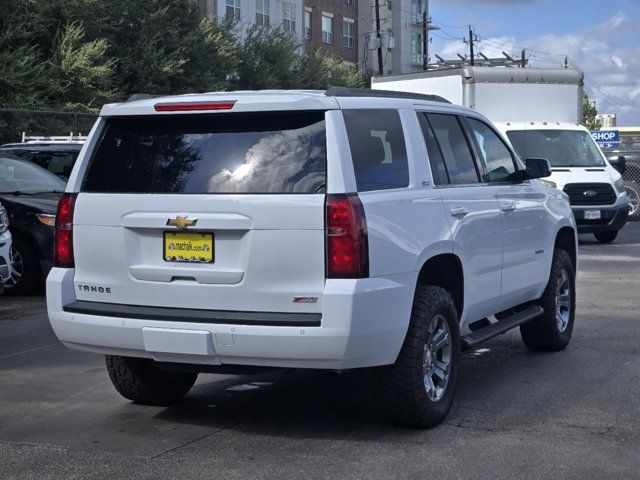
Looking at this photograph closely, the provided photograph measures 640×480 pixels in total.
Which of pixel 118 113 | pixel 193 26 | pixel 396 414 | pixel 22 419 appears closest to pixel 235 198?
pixel 118 113

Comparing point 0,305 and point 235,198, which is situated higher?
point 235,198

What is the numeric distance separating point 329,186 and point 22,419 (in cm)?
253

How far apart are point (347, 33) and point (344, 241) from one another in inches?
2259

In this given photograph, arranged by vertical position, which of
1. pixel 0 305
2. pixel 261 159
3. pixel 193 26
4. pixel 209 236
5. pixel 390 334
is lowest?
pixel 0 305

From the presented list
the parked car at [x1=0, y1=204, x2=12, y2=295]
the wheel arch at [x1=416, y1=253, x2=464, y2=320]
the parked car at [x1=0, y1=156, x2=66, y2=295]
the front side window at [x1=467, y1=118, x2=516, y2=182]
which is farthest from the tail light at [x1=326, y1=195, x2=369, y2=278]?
the parked car at [x1=0, y1=156, x2=66, y2=295]

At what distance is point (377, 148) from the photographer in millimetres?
6062

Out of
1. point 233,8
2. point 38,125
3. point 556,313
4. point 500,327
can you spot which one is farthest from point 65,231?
point 233,8

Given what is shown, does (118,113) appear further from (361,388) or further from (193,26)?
(193,26)

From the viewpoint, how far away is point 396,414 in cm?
604

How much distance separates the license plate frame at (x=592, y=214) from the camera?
1930 centimetres

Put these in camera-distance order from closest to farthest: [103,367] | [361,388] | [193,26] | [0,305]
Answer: [361,388], [103,367], [0,305], [193,26]

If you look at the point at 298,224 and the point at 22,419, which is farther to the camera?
the point at 22,419

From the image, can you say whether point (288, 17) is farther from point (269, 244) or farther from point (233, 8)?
point (269, 244)

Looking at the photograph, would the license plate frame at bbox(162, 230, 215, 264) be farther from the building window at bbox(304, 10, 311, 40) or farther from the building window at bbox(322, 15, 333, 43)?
the building window at bbox(322, 15, 333, 43)
